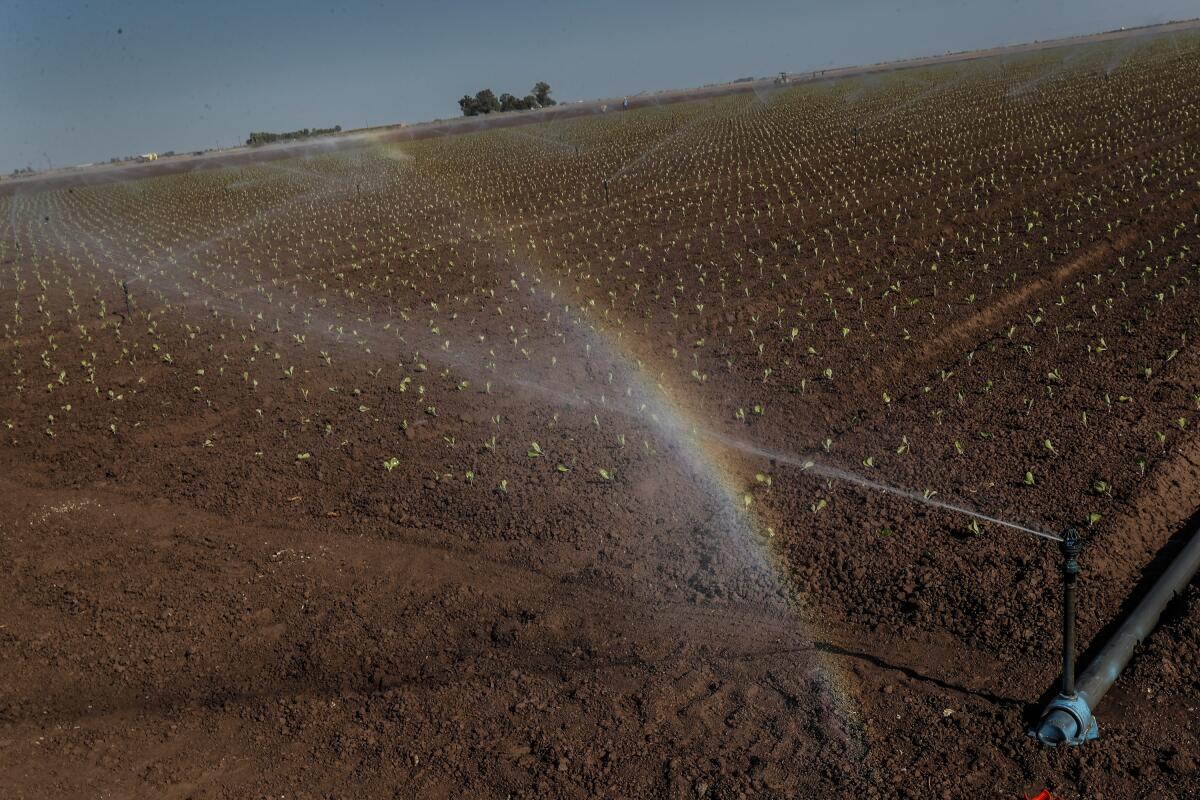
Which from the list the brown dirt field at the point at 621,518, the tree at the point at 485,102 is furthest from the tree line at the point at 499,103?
the brown dirt field at the point at 621,518

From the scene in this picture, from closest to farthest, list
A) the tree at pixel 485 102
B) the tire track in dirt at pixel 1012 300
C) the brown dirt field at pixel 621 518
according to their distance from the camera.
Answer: the brown dirt field at pixel 621 518, the tire track in dirt at pixel 1012 300, the tree at pixel 485 102

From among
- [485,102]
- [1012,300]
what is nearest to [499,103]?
[485,102]

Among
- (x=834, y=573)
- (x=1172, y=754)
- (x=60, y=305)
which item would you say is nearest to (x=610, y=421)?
(x=834, y=573)

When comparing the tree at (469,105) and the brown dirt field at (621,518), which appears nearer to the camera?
the brown dirt field at (621,518)

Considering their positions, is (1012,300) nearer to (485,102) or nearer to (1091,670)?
(1091,670)

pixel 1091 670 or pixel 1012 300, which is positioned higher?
pixel 1012 300

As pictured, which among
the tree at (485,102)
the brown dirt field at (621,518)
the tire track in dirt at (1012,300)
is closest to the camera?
the brown dirt field at (621,518)

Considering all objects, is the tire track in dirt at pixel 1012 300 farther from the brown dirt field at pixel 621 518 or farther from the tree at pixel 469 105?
the tree at pixel 469 105
